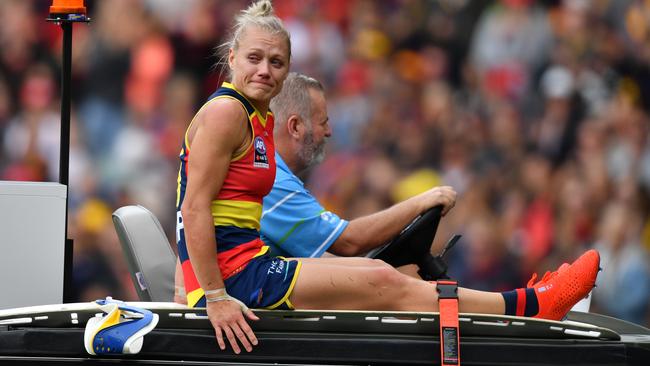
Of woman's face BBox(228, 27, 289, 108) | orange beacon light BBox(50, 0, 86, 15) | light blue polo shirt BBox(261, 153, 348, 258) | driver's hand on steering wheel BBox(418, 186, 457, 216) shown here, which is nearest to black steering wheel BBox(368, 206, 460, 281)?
driver's hand on steering wheel BBox(418, 186, 457, 216)

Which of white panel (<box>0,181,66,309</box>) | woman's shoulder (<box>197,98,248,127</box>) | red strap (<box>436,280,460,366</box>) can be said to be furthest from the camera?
white panel (<box>0,181,66,309</box>)

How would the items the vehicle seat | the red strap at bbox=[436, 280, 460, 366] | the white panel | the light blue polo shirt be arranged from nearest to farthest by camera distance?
1. the red strap at bbox=[436, 280, 460, 366]
2. the white panel
3. the vehicle seat
4. the light blue polo shirt

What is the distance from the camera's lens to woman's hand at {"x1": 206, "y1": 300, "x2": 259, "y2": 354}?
10.2ft

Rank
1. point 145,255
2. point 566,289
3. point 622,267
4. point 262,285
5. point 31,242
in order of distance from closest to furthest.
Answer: point 262,285 < point 566,289 < point 31,242 < point 145,255 < point 622,267

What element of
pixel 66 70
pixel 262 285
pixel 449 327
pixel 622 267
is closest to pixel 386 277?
pixel 449 327

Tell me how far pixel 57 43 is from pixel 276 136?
129 inches

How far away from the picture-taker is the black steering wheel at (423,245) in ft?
12.7

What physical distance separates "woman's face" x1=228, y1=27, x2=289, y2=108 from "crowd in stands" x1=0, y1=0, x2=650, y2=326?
10.8 ft

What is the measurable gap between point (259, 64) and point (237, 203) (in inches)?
18.6

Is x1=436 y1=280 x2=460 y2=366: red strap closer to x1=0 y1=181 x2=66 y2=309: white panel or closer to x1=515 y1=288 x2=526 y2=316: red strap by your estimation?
x1=515 y1=288 x2=526 y2=316: red strap

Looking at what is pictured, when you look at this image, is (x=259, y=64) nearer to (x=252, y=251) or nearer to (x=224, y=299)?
(x=252, y=251)

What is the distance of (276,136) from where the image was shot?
4.13 meters

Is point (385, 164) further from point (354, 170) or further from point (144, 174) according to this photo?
point (144, 174)

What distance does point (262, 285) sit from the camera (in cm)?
324
